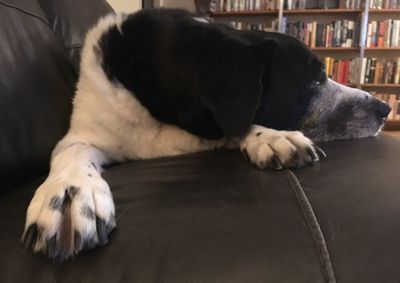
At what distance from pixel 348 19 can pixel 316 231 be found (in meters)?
4.81

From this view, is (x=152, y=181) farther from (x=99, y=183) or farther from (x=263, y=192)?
(x=263, y=192)

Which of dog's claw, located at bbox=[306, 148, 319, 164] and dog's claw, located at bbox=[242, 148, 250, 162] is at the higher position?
dog's claw, located at bbox=[306, 148, 319, 164]

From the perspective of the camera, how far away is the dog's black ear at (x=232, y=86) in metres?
0.88

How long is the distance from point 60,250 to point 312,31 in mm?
4706

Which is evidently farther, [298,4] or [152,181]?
[298,4]

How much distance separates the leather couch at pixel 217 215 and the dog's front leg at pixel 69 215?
15 millimetres

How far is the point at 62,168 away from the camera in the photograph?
30.0 inches

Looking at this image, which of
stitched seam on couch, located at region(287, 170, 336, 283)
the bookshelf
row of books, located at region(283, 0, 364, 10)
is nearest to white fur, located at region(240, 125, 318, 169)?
stitched seam on couch, located at region(287, 170, 336, 283)

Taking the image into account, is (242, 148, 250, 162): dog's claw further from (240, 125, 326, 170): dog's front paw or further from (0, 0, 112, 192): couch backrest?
(0, 0, 112, 192): couch backrest

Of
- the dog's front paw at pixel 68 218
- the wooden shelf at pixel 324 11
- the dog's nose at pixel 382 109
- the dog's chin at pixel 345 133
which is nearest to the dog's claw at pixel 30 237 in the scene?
the dog's front paw at pixel 68 218

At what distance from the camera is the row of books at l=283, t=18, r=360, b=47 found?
15.4 feet

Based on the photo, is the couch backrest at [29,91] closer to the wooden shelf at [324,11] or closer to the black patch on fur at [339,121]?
the black patch on fur at [339,121]

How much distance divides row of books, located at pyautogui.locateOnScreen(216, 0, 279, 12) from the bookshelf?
0.01 meters

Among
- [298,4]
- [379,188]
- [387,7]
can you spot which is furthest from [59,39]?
[387,7]
